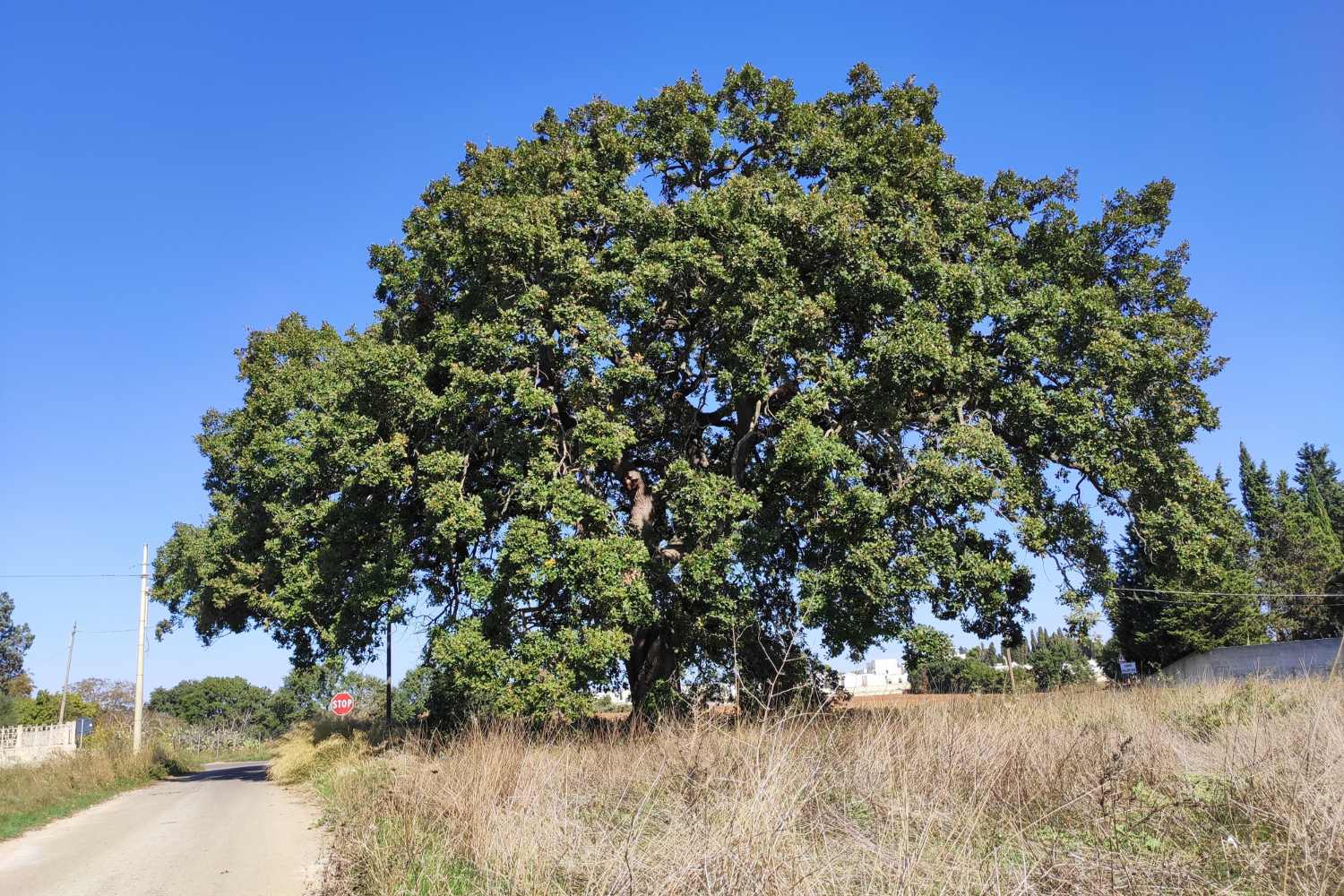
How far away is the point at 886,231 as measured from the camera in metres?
14.8

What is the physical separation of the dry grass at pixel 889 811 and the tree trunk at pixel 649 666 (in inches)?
313

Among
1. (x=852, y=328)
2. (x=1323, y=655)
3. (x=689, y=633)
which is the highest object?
(x=852, y=328)

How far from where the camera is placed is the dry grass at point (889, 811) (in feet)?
12.5

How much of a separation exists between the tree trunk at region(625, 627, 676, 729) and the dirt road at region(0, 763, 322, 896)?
21.2ft

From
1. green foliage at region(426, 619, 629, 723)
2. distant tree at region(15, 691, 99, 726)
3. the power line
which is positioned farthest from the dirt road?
distant tree at region(15, 691, 99, 726)

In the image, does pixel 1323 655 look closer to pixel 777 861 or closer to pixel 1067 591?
pixel 1067 591

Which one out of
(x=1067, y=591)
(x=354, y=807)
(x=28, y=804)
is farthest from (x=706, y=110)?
(x=28, y=804)

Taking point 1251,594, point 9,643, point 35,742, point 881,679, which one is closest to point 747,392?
point 881,679

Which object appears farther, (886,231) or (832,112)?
(832,112)

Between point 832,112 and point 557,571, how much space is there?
39.1ft

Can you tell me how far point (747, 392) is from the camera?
14.7 metres

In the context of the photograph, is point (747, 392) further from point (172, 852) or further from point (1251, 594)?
point (1251, 594)

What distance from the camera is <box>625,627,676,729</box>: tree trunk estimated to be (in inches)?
655

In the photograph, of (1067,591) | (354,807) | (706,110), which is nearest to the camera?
(354,807)
